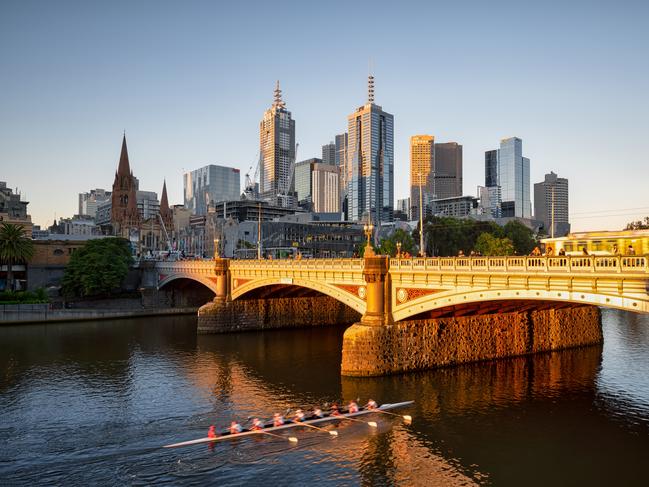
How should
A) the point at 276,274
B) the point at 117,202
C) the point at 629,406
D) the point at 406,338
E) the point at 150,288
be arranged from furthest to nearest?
the point at 117,202 < the point at 150,288 < the point at 276,274 < the point at 406,338 < the point at 629,406

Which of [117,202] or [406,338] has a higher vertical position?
[117,202]

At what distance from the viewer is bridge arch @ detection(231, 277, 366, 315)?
143 feet

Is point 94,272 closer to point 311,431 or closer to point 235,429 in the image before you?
point 235,429

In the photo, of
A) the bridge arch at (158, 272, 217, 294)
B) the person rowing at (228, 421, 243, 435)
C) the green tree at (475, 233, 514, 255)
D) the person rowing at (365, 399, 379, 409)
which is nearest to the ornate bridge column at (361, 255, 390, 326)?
the person rowing at (365, 399, 379, 409)

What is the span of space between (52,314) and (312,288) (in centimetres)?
4120

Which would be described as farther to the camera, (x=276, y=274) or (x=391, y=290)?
(x=276, y=274)

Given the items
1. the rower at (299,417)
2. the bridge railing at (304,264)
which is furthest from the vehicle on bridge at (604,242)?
the rower at (299,417)

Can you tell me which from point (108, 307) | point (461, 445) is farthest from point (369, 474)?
point (108, 307)

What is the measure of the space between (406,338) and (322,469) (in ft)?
55.5

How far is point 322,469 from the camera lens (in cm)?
2405

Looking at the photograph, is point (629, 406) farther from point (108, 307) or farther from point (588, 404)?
point (108, 307)

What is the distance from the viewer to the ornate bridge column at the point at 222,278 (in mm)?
64812

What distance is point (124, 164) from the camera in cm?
17462

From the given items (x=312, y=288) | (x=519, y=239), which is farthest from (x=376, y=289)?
(x=519, y=239)
